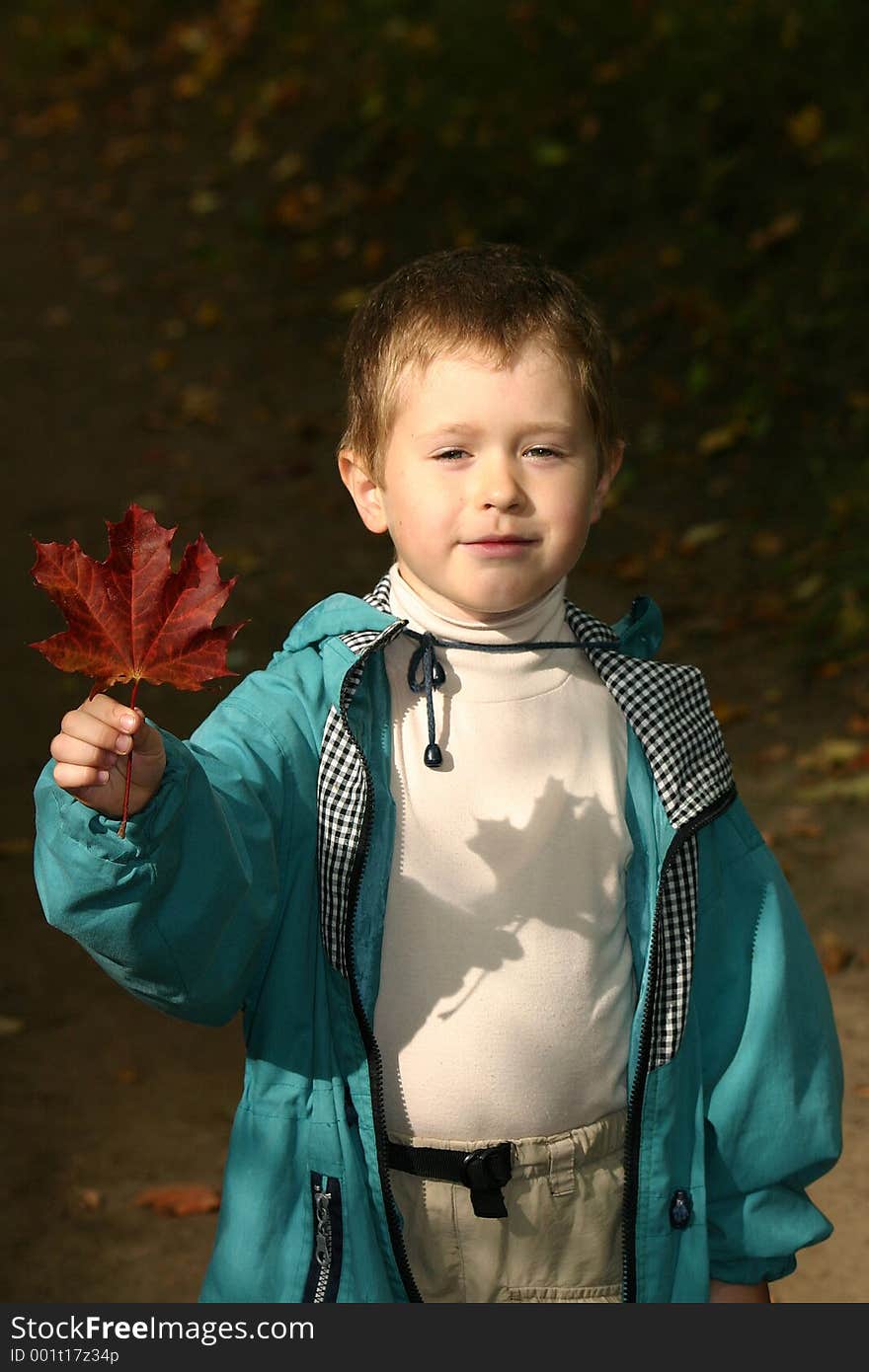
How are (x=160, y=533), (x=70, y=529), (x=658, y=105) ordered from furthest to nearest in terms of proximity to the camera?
(x=658, y=105) → (x=70, y=529) → (x=160, y=533)

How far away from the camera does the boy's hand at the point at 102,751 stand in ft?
6.02

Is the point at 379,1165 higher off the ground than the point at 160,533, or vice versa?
the point at 160,533

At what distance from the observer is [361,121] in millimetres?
10477

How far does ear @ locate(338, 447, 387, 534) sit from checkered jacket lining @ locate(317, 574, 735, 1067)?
95 mm

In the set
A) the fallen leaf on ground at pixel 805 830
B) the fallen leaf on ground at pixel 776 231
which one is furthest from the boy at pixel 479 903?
the fallen leaf on ground at pixel 776 231

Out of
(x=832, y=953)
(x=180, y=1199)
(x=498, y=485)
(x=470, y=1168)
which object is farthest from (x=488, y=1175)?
(x=832, y=953)

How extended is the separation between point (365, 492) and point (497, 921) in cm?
62

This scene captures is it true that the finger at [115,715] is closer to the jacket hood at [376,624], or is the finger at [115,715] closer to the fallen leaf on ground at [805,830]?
the jacket hood at [376,624]

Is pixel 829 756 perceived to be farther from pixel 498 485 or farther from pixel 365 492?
pixel 498 485

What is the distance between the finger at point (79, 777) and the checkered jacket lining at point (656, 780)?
422mm

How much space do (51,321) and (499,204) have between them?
102 inches

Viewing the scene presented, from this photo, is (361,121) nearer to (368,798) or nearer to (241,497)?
(241,497)

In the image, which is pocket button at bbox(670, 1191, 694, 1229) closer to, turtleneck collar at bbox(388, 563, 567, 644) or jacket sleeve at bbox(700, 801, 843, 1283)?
jacket sleeve at bbox(700, 801, 843, 1283)

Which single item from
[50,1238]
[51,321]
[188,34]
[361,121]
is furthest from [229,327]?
[50,1238]
